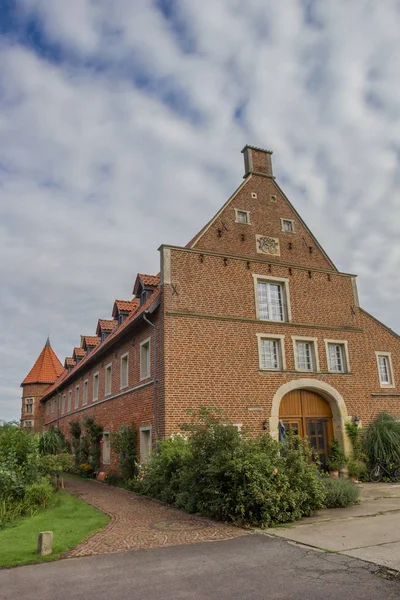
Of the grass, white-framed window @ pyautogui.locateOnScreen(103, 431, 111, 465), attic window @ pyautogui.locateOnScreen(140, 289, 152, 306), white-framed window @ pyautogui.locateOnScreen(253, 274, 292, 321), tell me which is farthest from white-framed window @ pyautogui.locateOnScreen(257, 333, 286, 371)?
white-framed window @ pyautogui.locateOnScreen(103, 431, 111, 465)

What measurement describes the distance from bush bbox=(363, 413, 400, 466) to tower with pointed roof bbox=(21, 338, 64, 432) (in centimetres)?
3444

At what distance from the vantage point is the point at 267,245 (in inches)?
772

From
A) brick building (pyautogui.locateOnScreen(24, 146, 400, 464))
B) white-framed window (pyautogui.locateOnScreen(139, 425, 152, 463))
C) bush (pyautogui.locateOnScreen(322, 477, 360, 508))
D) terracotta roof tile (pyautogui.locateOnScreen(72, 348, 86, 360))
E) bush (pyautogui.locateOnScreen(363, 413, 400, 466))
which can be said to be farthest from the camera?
terracotta roof tile (pyautogui.locateOnScreen(72, 348, 86, 360))

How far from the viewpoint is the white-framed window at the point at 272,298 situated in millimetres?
18547

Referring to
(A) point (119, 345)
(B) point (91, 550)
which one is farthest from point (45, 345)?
(B) point (91, 550)

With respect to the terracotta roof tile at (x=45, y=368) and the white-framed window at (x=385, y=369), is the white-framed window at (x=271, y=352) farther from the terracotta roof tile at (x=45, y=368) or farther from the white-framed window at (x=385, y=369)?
the terracotta roof tile at (x=45, y=368)

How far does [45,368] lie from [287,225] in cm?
3638

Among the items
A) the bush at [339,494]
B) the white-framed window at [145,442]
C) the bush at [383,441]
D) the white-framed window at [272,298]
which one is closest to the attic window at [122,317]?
the white-framed window at [145,442]

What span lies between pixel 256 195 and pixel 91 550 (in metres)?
15.9

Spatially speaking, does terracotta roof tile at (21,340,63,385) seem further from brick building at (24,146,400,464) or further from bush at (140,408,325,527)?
bush at (140,408,325,527)

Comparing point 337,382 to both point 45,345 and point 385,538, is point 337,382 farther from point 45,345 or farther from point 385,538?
point 45,345

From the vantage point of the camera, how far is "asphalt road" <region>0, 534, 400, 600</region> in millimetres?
5539

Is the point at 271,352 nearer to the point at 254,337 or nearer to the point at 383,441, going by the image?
the point at 254,337

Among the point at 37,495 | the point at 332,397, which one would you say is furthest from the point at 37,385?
the point at 37,495
